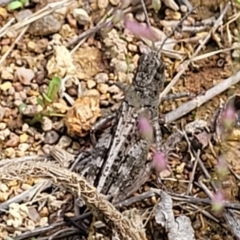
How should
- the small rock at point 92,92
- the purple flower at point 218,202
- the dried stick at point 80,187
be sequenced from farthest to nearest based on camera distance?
1. the small rock at point 92,92
2. the purple flower at point 218,202
3. the dried stick at point 80,187

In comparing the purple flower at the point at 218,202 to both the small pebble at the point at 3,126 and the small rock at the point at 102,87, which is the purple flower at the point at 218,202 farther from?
the small pebble at the point at 3,126

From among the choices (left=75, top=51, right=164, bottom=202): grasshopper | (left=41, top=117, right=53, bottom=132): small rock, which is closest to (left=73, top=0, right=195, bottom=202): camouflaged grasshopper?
(left=75, top=51, right=164, bottom=202): grasshopper

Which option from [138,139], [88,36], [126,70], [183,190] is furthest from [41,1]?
[183,190]

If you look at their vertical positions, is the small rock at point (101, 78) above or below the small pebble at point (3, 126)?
below

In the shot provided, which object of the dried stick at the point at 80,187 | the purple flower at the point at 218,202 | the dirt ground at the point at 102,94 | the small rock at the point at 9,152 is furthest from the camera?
the small rock at the point at 9,152

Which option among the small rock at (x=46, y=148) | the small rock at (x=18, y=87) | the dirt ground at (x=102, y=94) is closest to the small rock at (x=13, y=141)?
the dirt ground at (x=102, y=94)

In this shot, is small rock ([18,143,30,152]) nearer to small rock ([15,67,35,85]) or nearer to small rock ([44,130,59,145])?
small rock ([44,130,59,145])

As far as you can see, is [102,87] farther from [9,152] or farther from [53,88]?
[9,152]

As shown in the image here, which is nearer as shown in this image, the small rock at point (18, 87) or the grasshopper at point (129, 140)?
the grasshopper at point (129, 140)
